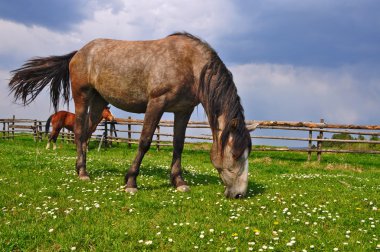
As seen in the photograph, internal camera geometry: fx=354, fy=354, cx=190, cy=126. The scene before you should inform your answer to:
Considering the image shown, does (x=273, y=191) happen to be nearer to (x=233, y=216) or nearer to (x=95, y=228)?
(x=233, y=216)

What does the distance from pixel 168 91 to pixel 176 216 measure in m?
2.77

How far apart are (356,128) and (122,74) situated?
16312 mm

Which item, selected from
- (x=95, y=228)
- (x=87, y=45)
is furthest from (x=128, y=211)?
(x=87, y=45)

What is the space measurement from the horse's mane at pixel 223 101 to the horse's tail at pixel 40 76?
4943 mm

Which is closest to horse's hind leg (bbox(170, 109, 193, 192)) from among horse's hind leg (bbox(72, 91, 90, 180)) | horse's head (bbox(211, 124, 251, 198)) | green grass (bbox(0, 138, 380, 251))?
green grass (bbox(0, 138, 380, 251))

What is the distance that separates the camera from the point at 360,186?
10.3m

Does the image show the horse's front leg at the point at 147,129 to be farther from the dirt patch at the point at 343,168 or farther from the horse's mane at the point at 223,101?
the dirt patch at the point at 343,168

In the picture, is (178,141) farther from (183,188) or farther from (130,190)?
(130,190)

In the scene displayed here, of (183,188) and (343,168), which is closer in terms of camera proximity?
(183,188)

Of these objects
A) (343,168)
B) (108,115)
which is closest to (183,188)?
(343,168)

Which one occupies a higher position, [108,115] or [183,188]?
[108,115]

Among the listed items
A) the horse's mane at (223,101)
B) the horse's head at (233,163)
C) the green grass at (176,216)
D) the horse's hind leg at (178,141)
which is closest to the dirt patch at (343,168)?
the green grass at (176,216)

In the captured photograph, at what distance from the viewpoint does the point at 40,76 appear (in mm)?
10445

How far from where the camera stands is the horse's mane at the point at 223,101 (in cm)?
675
